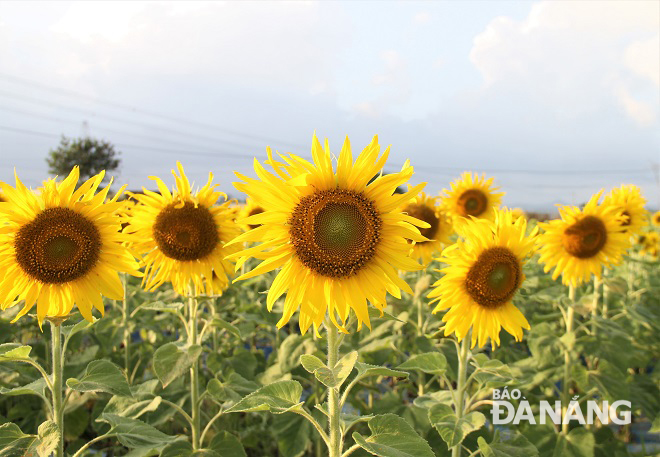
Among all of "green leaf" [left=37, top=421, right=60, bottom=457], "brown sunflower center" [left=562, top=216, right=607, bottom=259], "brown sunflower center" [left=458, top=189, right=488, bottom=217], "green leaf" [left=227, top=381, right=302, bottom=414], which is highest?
"brown sunflower center" [left=458, top=189, right=488, bottom=217]

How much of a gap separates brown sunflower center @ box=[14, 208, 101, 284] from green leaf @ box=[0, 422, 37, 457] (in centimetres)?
83

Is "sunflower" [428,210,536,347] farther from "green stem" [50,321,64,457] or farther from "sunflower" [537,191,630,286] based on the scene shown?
"green stem" [50,321,64,457]

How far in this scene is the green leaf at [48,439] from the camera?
2689 millimetres

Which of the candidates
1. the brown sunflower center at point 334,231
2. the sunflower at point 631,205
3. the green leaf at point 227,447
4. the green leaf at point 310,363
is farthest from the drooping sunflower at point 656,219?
the green leaf at point 310,363

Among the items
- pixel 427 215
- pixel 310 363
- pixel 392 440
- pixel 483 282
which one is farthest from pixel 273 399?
pixel 427 215

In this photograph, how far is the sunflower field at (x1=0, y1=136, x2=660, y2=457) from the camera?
2436 mm

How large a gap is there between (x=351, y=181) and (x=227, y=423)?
9.35ft

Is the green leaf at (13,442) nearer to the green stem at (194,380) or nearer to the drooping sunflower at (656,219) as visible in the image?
the green stem at (194,380)

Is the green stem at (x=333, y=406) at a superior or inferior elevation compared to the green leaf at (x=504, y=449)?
superior

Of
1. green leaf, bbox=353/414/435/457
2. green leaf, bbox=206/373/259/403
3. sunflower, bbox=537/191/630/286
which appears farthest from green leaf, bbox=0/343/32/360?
sunflower, bbox=537/191/630/286

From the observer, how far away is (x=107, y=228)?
3.22 meters

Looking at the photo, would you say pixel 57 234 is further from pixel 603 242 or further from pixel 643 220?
pixel 643 220

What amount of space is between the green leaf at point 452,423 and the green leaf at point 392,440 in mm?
621

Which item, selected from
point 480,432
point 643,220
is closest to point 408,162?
point 480,432
